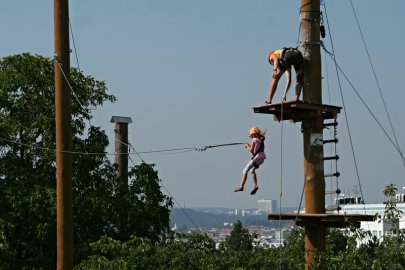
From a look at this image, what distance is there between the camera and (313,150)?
9.80 meters

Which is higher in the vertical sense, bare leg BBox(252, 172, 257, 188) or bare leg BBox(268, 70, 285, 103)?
bare leg BBox(268, 70, 285, 103)

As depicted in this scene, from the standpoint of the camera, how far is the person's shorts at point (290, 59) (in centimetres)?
973

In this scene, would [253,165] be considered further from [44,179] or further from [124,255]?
[44,179]

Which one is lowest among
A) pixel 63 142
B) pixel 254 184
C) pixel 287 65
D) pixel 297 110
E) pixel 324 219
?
pixel 324 219

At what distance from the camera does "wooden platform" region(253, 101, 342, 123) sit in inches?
372

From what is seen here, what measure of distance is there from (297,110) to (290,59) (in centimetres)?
62

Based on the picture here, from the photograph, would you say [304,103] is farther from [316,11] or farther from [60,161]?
[60,161]

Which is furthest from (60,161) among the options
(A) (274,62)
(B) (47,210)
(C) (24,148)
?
(C) (24,148)

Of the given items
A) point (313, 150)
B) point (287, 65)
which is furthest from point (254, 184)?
point (287, 65)

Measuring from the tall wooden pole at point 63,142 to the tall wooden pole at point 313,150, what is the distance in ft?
10.5

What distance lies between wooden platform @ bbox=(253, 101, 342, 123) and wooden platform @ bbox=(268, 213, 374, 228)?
1145mm

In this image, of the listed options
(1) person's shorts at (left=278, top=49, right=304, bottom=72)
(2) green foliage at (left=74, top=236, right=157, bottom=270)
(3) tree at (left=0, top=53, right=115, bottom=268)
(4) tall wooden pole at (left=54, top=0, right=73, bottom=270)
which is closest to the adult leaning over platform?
(1) person's shorts at (left=278, top=49, right=304, bottom=72)

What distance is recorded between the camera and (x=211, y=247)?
867 inches

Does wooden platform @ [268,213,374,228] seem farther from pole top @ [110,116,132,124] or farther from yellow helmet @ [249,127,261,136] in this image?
pole top @ [110,116,132,124]
